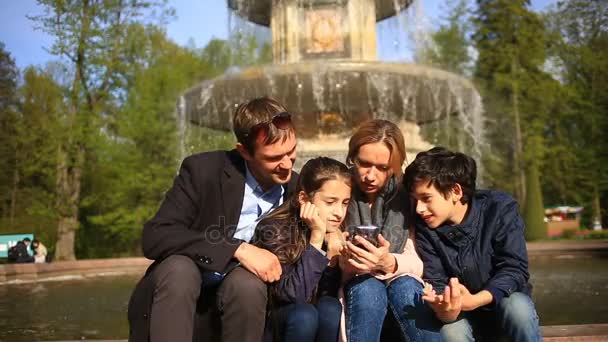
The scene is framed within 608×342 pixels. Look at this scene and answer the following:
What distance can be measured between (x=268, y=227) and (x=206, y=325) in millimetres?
544

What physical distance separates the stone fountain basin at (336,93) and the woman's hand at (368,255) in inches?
269

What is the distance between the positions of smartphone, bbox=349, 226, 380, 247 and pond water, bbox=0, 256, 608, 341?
315cm

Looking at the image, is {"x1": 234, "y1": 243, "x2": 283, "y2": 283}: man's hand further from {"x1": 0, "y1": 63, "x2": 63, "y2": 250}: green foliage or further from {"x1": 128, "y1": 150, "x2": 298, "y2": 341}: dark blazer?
{"x1": 0, "y1": 63, "x2": 63, "y2": 250}: green foliage

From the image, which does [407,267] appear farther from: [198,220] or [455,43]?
[455,43]

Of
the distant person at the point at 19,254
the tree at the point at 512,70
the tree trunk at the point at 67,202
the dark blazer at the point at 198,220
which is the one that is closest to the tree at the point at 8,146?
the tree trunk at the point at 67,202

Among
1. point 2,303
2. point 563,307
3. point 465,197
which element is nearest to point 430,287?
point 465,197

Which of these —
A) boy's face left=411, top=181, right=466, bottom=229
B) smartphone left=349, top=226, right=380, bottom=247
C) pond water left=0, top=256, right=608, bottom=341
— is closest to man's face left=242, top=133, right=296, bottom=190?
smartphone left=349, top=226, right=380, bottom=247

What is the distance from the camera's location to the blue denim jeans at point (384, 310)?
Answer: 2.63 metres

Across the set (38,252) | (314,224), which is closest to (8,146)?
(38,252)

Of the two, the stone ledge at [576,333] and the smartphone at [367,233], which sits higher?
the smartphone at [367,233]

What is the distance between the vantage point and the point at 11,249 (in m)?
15.3

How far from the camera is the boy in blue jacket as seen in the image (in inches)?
106

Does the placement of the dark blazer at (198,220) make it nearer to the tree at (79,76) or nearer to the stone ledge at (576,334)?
the stone ledge at (576,334)

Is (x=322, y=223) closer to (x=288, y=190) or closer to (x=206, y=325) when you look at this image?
(x=288, y=190)
